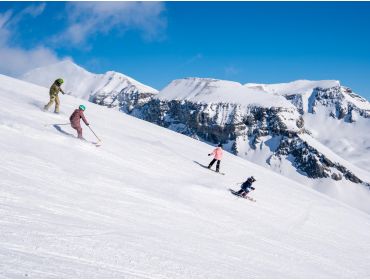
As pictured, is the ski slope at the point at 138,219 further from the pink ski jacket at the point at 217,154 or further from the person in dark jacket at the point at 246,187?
the pink ski jacket at the point at 217,154

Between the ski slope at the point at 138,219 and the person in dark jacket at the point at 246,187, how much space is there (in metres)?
0.72

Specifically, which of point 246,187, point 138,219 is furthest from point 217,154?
point 138,219

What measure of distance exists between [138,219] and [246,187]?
967 cm

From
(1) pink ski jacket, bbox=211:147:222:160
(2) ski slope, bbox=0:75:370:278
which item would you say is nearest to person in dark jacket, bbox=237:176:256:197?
(2) ski slope, bbox=0:75:370:278

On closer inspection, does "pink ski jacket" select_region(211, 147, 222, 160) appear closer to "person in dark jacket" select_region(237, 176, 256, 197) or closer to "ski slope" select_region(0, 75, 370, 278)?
"ski slope" select_region(0, 75, 370, 278)

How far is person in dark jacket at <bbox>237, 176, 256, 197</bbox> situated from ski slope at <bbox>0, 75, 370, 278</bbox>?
722mm

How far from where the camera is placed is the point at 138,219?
12.0 metres

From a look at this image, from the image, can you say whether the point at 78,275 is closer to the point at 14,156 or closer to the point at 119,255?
the point at 119,255

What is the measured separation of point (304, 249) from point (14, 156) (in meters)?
9.93

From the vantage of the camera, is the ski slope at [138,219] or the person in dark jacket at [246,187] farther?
the person in dark jacket at [246,187]

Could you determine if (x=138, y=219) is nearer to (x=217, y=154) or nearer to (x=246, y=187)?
(x=246, y=187)

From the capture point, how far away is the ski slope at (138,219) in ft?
26.1

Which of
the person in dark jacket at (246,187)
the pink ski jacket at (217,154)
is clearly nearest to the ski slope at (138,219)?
the person in dark jacket at (246,187)

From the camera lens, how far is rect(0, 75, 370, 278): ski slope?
7.94 m
